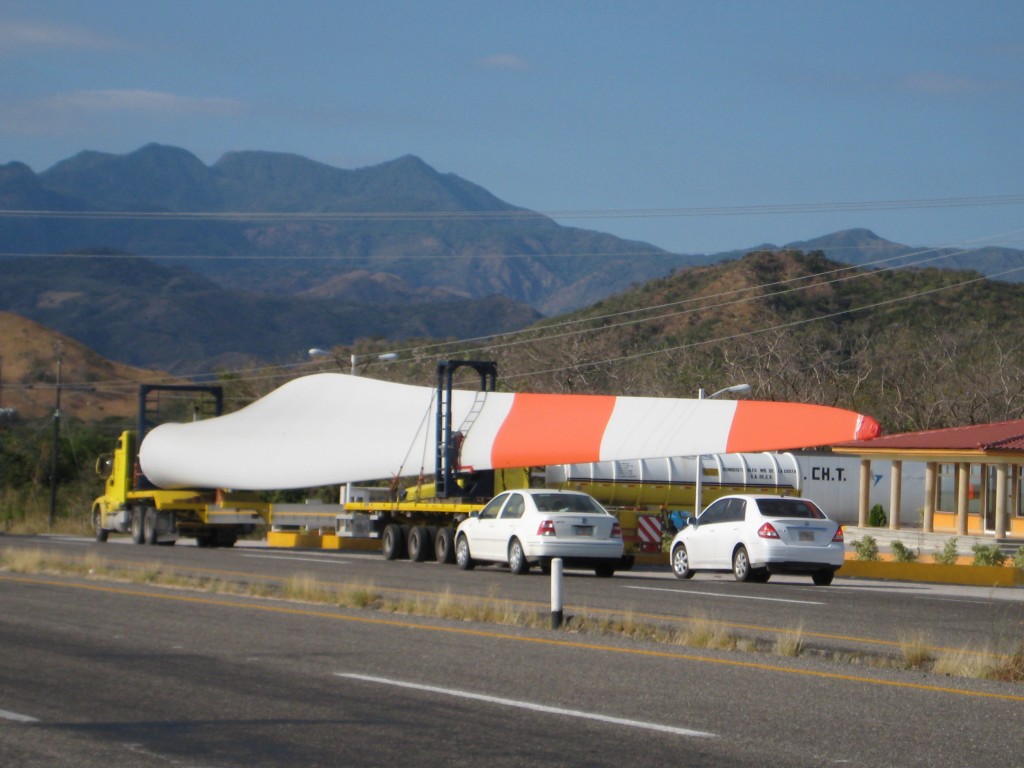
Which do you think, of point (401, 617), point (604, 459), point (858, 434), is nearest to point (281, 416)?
point (604, 459)

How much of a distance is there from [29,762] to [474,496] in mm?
22416

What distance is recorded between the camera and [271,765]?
7641mm

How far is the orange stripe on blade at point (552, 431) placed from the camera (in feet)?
89.6

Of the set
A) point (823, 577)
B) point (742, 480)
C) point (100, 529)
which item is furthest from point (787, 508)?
point (100, 529)

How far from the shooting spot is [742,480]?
44.4 metres

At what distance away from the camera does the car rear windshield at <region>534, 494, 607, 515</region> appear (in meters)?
24.7

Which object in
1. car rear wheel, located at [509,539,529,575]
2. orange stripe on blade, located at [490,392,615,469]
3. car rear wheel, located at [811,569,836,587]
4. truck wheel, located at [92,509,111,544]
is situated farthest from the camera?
truck wheel, located at [92,509,111,544]

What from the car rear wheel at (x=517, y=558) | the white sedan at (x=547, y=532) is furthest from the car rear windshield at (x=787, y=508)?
the car rear wheel at (x=517, y=558)

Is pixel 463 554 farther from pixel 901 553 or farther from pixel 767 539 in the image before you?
pixel 901 553

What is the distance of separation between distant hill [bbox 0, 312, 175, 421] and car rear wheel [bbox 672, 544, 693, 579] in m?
88.9

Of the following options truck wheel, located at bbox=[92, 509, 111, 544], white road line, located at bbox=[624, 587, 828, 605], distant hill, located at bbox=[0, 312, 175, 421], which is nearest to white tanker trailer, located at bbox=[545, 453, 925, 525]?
truck wheel, located at bbox=[92, 509, 111, 544]

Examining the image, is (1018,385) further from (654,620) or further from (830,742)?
(830,742)

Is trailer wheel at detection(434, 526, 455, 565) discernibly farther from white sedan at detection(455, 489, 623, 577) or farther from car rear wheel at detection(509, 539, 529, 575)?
car rear wheel at detection(509, 539, 529, 575)

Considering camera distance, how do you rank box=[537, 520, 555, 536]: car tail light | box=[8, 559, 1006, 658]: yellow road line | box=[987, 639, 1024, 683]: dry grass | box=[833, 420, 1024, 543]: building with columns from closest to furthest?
box=[987, 639, 1024, 683]: dry grass → box=[8, 559, 1006, 658]: yellow road line → box=[537, 520, 555, 536]: car tail light → box=[833, 420, 1024, 543]: building with columns
